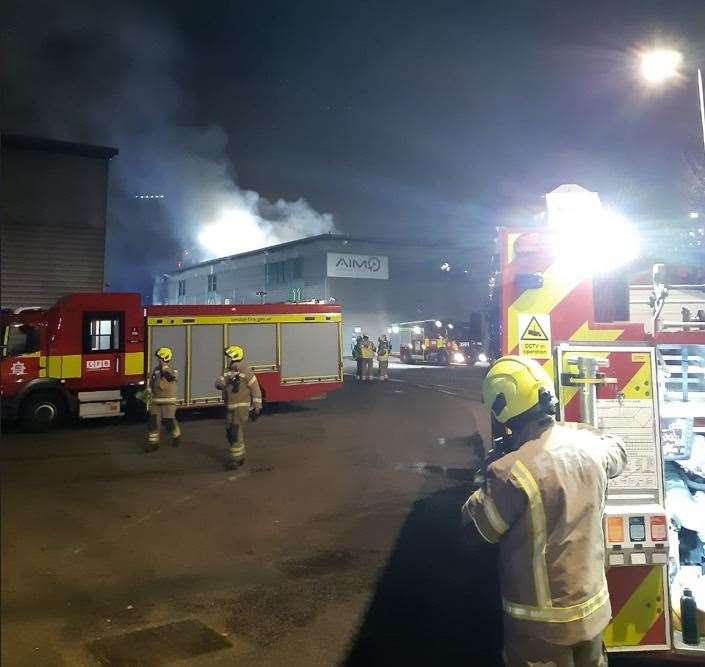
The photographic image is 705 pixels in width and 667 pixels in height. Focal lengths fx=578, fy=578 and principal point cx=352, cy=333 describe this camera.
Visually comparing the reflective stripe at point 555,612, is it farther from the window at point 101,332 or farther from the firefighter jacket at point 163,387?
the window at point 101,332

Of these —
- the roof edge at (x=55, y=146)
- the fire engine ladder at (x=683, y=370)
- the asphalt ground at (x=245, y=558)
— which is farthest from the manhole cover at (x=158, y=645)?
the roof edge at (x=55, y=146)

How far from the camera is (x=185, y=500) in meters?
6.56

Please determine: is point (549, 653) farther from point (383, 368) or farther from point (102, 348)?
point (383, 368)

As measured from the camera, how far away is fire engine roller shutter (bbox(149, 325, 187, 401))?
12.3m

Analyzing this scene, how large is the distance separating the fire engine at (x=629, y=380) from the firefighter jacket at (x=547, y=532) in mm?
608

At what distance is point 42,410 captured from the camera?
433 inches

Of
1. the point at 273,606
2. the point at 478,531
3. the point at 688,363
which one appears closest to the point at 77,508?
the point at 273,606

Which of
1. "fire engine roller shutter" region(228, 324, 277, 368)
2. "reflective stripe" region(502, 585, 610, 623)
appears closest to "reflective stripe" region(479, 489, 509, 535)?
"reflective stripe" region(502, 585, 610, 623)

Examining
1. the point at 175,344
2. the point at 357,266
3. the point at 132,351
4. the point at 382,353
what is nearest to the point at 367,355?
the point at 382,353

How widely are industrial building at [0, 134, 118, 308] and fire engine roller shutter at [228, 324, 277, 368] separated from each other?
22.1 ft

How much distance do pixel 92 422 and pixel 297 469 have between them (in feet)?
21.4

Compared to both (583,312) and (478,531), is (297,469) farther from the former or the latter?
(478,531)

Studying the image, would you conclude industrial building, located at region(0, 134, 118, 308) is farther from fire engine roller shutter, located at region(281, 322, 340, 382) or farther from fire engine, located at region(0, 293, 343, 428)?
fire engine roller shutter, located at region(281, 322, 340, 382)

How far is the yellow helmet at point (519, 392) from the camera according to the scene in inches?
84.2
